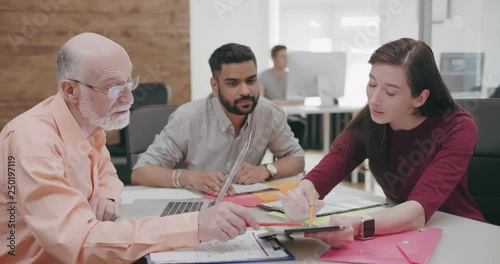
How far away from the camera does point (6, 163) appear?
1216mm

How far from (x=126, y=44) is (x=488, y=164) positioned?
13.3ft

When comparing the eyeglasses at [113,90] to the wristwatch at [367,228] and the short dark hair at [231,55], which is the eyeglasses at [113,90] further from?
the short dark hair at [231,55]

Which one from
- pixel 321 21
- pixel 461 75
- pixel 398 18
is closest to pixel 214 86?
pixel 461 75

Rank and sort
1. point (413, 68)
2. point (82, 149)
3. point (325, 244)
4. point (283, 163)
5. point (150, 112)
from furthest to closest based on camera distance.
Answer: point (150, 112) → point (283, 163) → point (413, 68) → point (82, 149) → point (325, 244)

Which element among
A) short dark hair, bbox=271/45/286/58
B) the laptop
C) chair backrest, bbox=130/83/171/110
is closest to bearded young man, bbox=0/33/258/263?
the laptop

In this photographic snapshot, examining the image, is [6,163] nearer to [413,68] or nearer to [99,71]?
[99,71]

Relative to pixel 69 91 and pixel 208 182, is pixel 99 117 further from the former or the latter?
pixel 208 182

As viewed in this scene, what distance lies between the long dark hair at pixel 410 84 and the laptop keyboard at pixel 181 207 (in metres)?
0.62

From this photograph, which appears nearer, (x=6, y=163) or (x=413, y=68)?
(x=6, y=163)

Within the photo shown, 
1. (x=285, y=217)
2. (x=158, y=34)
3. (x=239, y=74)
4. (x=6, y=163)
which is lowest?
(x=285, y=217)

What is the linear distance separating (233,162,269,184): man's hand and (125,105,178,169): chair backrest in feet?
1.92

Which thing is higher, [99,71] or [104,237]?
[99,71]

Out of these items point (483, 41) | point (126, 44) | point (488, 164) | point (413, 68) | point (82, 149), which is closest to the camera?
point (82, 149)

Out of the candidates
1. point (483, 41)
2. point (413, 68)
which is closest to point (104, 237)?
point (413, 68)
